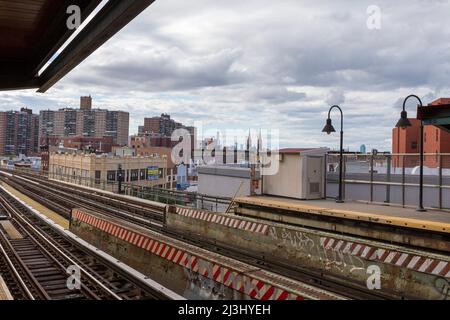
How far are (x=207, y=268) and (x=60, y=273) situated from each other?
613cm

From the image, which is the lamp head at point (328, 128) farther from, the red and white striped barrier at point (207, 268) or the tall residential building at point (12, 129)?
the tall residential building at point (12, 129)

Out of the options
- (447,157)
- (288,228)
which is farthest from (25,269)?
(447,157)

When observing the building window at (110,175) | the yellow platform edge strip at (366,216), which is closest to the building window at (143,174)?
the building window at (110,175)

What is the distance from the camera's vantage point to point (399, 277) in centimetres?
875

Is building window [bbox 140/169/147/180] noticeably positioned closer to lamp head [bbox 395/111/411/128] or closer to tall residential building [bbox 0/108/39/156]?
lamp head [bbox 395/111/411/128]

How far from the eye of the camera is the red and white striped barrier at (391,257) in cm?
822

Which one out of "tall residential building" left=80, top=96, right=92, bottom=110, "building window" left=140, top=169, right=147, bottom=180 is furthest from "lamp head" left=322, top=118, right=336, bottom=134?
"tall residential building" left=80, top=96, right=92, bottom=110

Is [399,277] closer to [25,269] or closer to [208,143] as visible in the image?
[25,269]

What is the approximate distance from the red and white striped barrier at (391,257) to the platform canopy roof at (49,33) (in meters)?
7.28

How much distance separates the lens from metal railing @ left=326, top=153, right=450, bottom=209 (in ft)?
42.8

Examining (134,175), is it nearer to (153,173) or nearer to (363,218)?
(153,173)

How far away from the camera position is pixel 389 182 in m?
13.5

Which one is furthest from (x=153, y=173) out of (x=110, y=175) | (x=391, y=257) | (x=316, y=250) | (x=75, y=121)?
(x=75, y=121)
